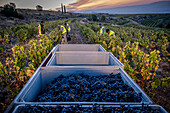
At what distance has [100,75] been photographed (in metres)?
2.61

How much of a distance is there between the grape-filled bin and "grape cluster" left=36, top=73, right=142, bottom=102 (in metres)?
0.23

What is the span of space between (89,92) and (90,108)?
21.3 inches

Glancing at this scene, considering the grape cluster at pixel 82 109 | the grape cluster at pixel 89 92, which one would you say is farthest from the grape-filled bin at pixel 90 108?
the grape cluster at pixel 89 92

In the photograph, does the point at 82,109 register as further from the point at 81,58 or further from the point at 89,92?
the point at 81,58

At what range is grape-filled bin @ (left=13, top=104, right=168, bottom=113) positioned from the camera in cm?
139

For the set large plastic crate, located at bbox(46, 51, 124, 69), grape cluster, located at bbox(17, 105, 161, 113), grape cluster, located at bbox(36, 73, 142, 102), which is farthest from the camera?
Result: large plastic crate, located at bbox(46, 51, 124, 69)

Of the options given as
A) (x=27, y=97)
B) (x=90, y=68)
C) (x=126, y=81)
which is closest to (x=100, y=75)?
(x=90, y=68)

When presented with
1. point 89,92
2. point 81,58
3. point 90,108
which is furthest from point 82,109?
point 81,58

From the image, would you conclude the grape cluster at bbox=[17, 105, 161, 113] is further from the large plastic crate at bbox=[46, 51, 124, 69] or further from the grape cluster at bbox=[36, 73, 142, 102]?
the large plastic crate at bbox=[46, 51, 124, 69]

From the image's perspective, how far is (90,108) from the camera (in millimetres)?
1423

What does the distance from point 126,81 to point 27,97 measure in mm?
1859

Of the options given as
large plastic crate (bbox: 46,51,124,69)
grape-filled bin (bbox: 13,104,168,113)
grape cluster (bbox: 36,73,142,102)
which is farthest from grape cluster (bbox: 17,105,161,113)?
large plastic crate (bbox: 46,51,124,69)

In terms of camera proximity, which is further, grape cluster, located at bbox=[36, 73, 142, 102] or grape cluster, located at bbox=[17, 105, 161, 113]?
grape cluster, located at bbox=[36, 73, 142, 102]

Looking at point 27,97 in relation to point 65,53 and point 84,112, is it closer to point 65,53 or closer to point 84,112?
point 84,112
